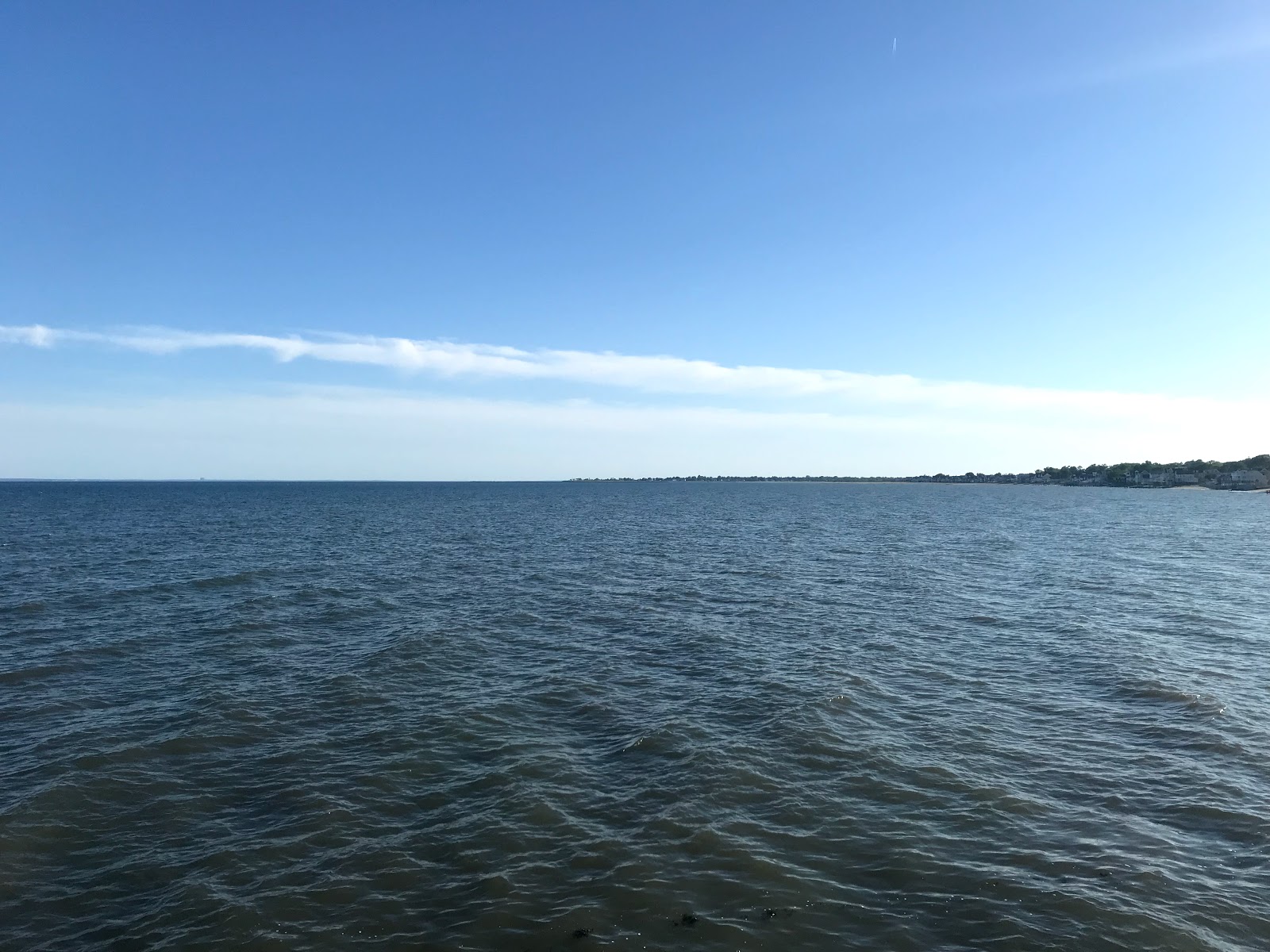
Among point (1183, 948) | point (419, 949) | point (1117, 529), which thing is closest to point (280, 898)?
point (419, 949)

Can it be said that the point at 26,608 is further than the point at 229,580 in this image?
No

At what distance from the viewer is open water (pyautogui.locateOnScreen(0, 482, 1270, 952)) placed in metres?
13.0

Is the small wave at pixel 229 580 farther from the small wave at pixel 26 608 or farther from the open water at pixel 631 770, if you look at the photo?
the small wave at pixel 26 608

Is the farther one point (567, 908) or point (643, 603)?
point (643, 603)

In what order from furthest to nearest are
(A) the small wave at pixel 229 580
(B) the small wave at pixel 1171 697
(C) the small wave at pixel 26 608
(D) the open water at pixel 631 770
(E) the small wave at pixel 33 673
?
(A) the small wave at pixel 229 580, (C) the small wave at pixel 26 608, (E) the small wave at pixel 33 673, (B) the small wave at pixel 1171 697, (D) the open water at pixel 631 770

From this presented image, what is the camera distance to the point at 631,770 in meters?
18.7

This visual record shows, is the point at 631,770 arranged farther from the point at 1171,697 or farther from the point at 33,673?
the point at 33,673

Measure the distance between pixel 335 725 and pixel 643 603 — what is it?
21451mm

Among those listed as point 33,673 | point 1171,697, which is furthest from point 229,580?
point 1171,697

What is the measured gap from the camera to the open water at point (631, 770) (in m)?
13.0

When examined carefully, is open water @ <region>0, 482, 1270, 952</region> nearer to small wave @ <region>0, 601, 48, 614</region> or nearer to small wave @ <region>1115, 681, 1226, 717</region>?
small wave @ <region>1115, 681, 1226, 717</region>

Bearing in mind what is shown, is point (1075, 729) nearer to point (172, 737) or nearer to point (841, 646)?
point (841, 646)

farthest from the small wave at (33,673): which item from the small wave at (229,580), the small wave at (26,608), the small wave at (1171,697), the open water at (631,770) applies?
the small wave at (1171,697)

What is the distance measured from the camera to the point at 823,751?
19875 mm
